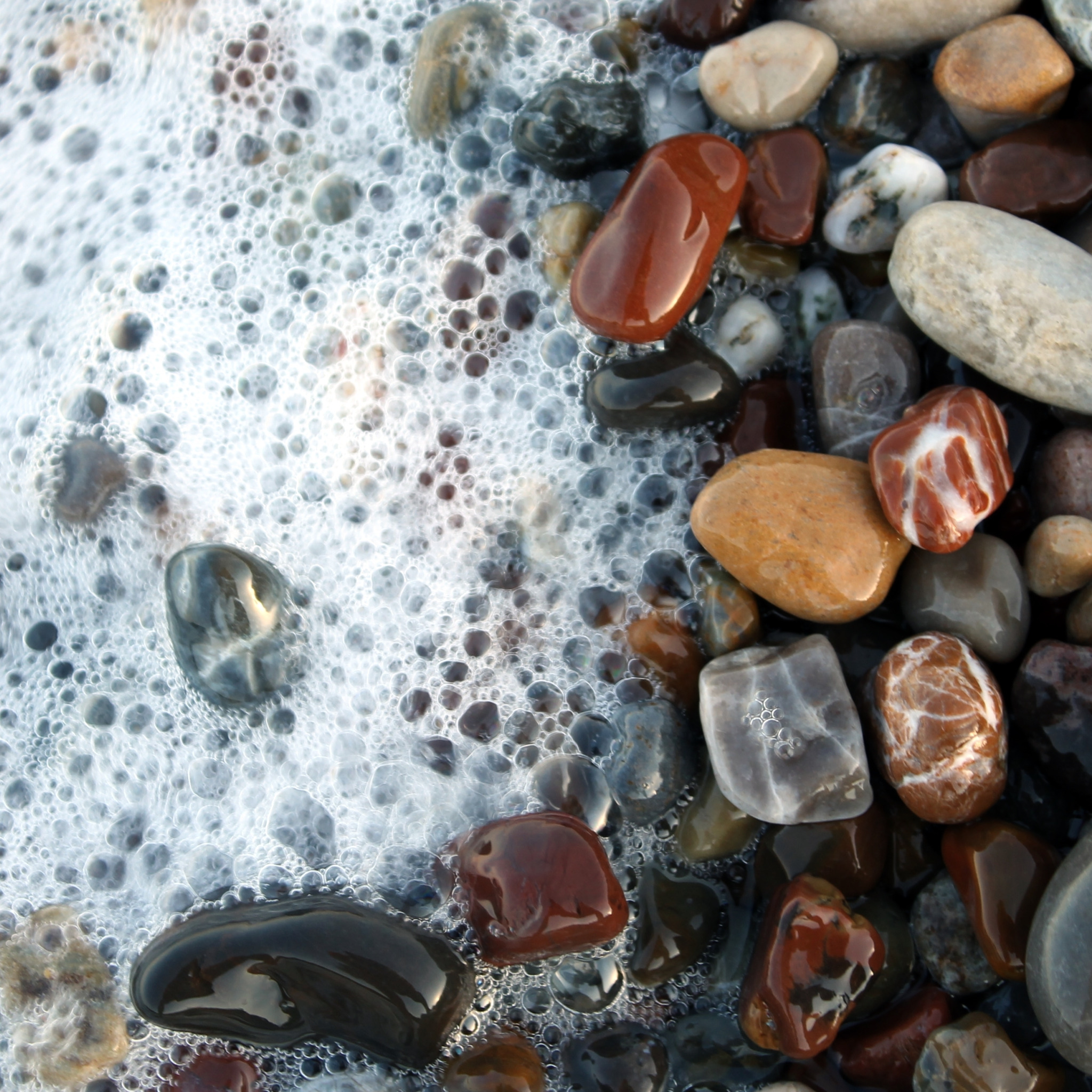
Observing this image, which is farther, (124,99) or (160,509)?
(124,99)

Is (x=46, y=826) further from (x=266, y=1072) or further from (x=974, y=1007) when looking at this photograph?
(x=974, y=1007)

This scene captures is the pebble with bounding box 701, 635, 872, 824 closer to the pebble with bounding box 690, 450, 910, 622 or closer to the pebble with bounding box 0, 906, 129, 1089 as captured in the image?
the pebble with bounding box 690, 450, 910, 622

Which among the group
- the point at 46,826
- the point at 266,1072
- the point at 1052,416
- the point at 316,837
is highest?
the point at 1052,416

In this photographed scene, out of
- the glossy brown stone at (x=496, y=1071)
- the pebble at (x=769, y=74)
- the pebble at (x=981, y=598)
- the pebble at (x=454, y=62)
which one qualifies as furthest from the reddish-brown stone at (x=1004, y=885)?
the pebble at (x=454, y=62)

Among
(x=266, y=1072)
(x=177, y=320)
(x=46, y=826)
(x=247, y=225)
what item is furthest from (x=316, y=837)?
(x=247, y=225)

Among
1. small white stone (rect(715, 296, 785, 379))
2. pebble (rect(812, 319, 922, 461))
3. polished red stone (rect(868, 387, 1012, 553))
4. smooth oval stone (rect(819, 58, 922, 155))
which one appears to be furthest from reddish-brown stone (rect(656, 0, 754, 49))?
polished red stone (rect(868, 387, 1012, 553))

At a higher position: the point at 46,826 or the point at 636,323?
the point at 636,323

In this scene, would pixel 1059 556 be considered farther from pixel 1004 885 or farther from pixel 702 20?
pixel 702 20
